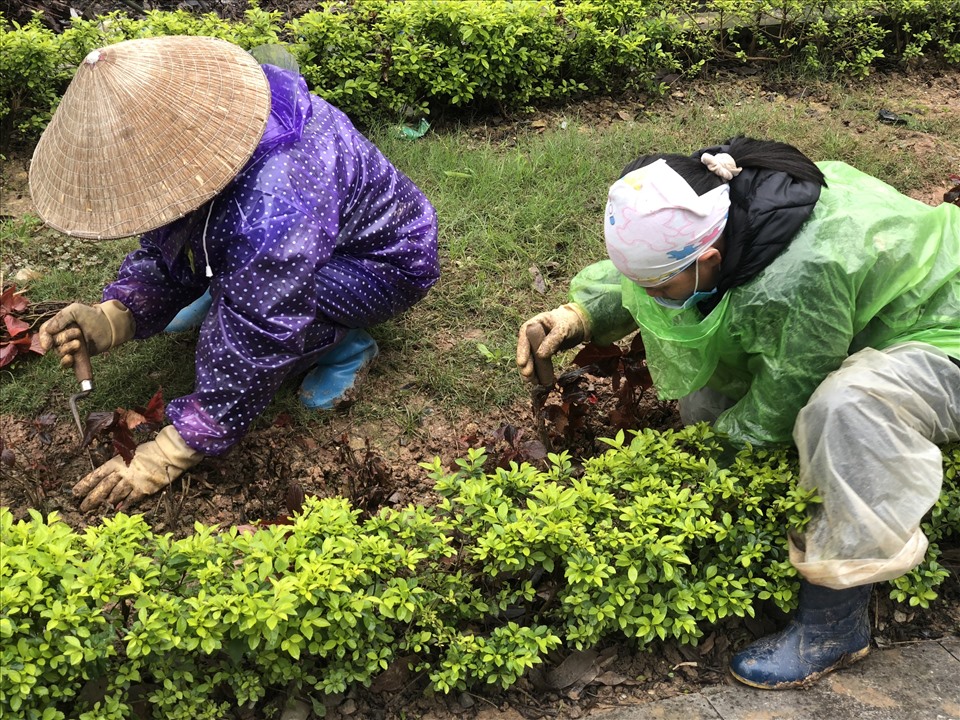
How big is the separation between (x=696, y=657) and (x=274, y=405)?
182 centimetres

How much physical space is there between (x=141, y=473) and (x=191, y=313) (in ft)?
3.08

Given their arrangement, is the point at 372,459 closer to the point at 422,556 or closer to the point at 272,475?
the point at 272,475

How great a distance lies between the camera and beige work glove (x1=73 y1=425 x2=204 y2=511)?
315 centimetres

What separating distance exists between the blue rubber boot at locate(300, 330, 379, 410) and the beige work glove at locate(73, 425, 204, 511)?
0.58 m

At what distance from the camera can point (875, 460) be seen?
8.04ft

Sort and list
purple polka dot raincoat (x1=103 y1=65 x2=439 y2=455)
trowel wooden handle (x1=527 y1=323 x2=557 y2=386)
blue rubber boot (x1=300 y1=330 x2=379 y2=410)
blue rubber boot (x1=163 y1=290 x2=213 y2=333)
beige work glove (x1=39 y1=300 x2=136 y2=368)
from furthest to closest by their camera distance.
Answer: blue rubber boot (x1=163 y1=290 x2=213 y2=333) < blue rubber boot (x1=300 y1=330 x2=379 y2=410) < beige work glove (x1=39 y1=300 x2=136 y2=368) < trowel wooden handle (x1=527 y1=323 x2=557 y2=386) < purple polka dot raincoat (x1=103 y1=65 x2=439 y2=455)

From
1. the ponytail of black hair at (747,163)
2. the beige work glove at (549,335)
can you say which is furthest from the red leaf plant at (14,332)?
the ponytail of black hair at (747,163)

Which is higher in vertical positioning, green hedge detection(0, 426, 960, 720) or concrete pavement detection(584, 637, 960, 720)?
green hedge detection(0, 426, 960, 720)

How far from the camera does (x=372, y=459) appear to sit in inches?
128

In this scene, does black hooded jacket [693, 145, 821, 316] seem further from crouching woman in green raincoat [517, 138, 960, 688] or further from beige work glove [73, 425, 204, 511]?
beige work glove [73, 425, 204, 511]

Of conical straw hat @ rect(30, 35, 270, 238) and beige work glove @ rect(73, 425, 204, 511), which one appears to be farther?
beige work glove @ rect(73, 425, 204, 511)

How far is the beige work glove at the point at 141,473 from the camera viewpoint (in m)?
3.15

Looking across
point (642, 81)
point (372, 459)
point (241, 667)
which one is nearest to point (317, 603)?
point (241, 667)

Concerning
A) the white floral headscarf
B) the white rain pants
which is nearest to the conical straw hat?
the white floral headscarf
